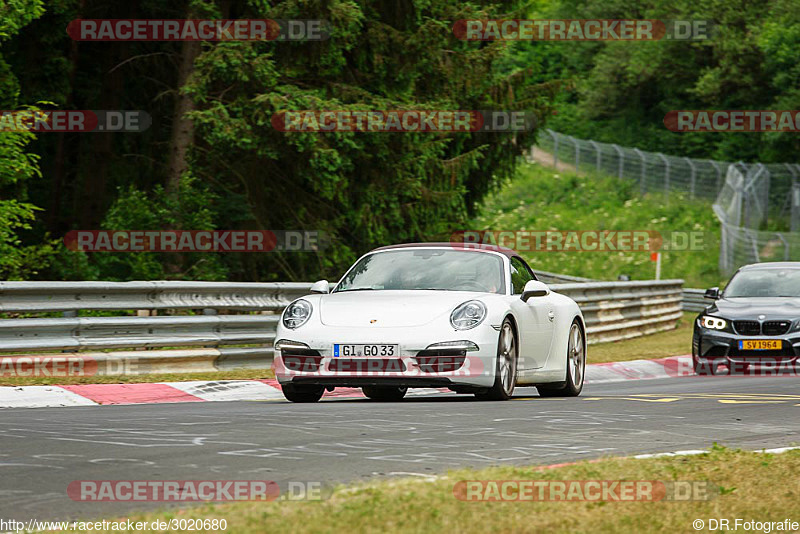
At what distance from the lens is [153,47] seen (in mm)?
26609

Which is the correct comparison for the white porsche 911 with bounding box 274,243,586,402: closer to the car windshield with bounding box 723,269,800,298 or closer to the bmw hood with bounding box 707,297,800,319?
the bmw hood with bounding box 707,297,800,319

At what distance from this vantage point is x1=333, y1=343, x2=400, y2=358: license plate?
34.5 ft

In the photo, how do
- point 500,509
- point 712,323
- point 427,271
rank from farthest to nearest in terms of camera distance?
point 712,323, point 427,271, point 500,509

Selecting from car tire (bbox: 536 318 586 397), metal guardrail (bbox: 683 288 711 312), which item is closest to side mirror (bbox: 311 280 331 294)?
car tire (bbox: 536 318 586 397)

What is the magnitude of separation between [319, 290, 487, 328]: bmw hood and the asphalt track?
69 cm

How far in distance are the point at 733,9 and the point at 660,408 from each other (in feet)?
171

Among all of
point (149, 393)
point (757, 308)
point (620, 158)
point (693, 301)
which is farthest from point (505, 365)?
point (620, 158)

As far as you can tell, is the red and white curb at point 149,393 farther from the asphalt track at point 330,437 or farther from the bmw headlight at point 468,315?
the bmw headlight at point 468,315

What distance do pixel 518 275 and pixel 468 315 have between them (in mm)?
1698

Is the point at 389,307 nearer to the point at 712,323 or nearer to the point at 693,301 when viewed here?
the point at 712,323

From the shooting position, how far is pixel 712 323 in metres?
17.4

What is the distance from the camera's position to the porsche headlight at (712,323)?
1728 centimetres

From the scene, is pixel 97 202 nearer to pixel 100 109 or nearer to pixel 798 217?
pixel 100 109

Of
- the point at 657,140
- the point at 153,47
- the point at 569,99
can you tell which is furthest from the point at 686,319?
the point at 569,99
